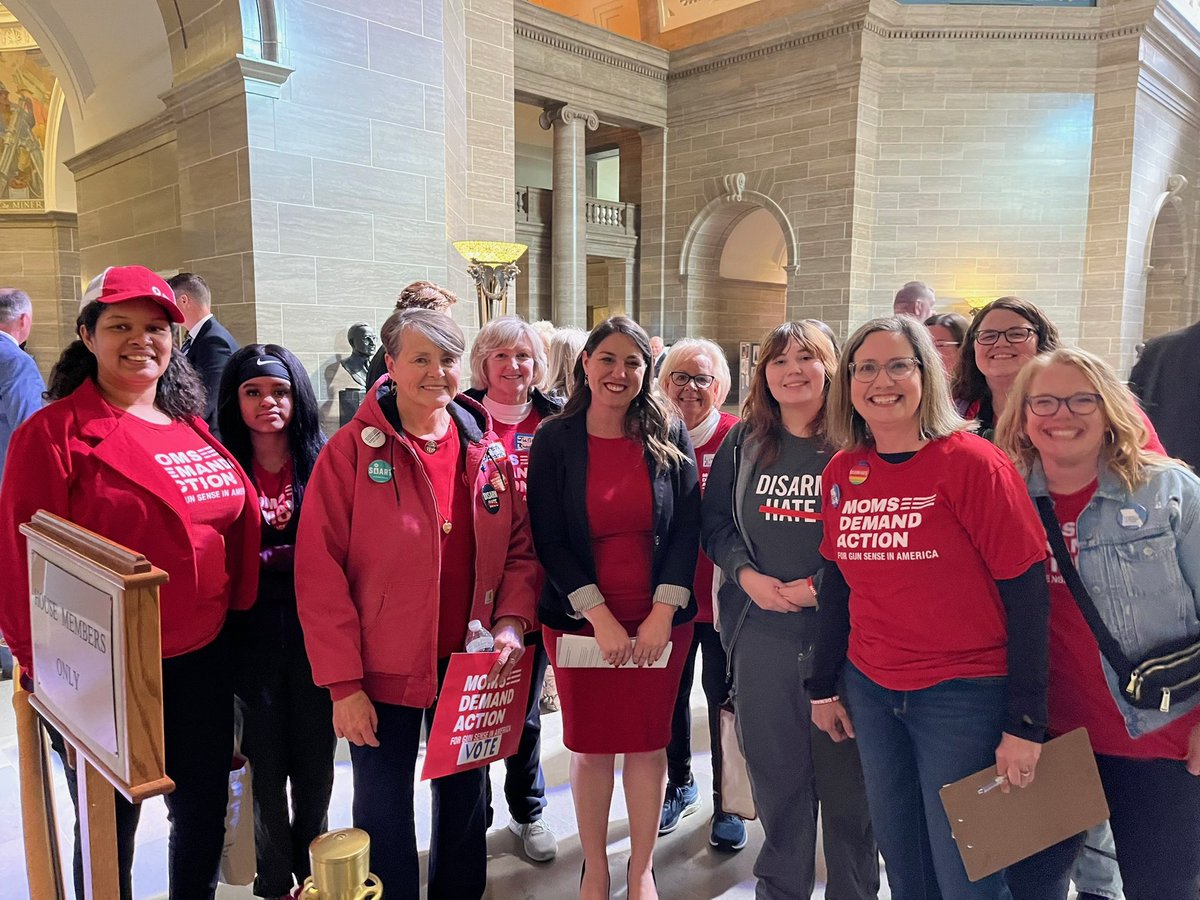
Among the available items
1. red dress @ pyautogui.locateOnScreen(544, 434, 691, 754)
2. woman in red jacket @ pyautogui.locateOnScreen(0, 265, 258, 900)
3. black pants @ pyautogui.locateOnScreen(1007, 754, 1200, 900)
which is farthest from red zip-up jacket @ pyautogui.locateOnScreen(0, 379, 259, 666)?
black pants @ pyautogui.locateOnScreen(1007, 754, 1200, 900)

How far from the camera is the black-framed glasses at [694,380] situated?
A: 2.65 meters

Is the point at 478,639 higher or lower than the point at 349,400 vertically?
lower

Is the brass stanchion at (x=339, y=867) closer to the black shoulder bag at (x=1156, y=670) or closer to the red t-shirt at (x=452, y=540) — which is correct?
the red t-shirt at (x=452, y=540)

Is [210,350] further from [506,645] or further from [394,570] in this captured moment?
[506,645]

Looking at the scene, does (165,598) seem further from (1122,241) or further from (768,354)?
(1122,241)

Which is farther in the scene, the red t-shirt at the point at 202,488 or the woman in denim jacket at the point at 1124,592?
the red t-shirt at the point at 202,488

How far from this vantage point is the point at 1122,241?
444 inches

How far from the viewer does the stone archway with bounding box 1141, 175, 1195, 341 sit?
13.2 metres

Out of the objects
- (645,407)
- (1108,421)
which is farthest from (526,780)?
(1108,421)

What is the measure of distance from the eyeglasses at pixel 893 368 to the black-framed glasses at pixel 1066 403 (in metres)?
0.28

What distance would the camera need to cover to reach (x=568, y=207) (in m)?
12.1

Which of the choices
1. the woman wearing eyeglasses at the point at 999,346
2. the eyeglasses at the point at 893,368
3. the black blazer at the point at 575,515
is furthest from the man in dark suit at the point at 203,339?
the woman wearing eyeglasses at the point at 999,346

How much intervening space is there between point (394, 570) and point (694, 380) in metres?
1.26

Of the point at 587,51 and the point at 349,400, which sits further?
the point at 587,51
